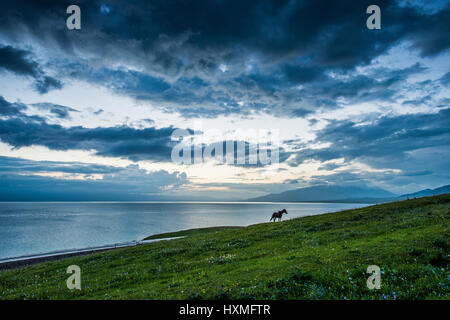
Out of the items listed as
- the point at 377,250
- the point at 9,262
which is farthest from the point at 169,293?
the point at 9,262

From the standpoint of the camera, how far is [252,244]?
89.0 feet

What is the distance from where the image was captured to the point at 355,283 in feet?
34.1

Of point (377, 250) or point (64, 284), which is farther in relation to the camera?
point (64, 284)

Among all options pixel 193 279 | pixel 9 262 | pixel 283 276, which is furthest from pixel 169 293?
pixel 9 262

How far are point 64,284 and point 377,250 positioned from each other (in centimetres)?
2339

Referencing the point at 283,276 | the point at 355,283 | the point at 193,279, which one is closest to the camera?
the point at 355,283

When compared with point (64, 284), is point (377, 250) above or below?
above
